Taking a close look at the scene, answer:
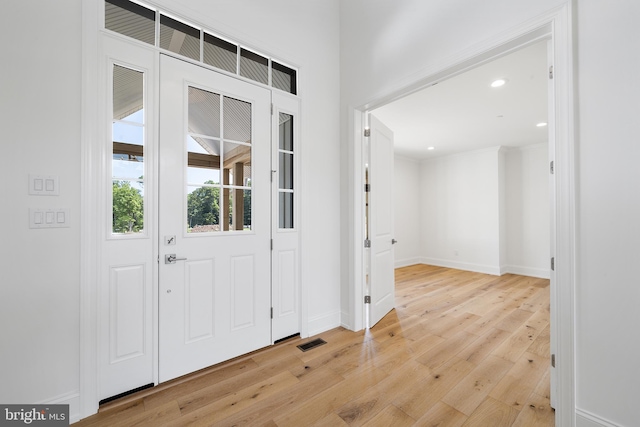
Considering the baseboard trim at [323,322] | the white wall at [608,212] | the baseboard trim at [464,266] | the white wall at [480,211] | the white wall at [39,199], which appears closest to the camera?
the white wall at [608,212]

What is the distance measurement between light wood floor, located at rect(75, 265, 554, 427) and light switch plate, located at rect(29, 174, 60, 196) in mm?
1365

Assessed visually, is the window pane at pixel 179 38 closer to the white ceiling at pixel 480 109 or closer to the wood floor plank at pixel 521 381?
the white ceiling at pixel 480 109

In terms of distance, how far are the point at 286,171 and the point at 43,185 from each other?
66.1 inches

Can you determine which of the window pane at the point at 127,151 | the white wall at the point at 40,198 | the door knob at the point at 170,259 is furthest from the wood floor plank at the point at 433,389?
the window pane at the point at 127,151

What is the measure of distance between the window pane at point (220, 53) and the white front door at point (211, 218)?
118 millimetres

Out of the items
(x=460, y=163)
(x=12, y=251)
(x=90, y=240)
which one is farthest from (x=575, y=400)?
(x=460, y=163)

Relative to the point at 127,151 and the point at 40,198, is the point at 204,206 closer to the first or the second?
the point at 127,151

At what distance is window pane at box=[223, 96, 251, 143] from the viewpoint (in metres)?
2.25

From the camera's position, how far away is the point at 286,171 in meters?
2.62

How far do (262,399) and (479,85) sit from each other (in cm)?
373

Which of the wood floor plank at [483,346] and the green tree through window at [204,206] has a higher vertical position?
the green tree through window at [204,206]

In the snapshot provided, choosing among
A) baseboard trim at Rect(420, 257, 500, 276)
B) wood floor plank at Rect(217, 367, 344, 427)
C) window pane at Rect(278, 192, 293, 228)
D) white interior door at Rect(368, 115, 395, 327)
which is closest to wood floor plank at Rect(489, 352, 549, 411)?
wood floor plank at Rect(217, 367, 344, 427)

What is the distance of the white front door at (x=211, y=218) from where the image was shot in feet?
6.40

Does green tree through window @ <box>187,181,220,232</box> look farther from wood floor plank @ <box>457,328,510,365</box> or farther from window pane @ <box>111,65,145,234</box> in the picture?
wood floor plank @ <box>457,328,510,365</box>
